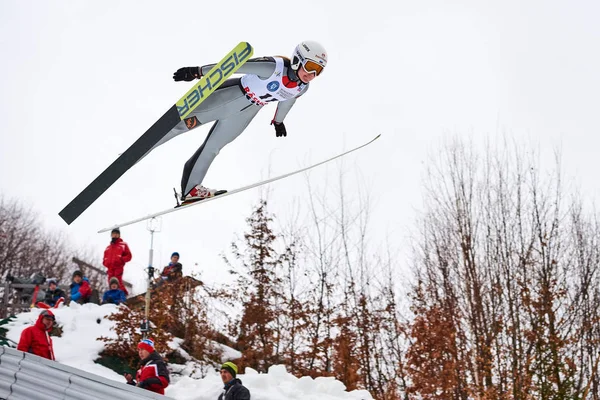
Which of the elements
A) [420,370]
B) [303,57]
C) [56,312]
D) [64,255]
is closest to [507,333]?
[420,370]

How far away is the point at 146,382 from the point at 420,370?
6587 millimetres

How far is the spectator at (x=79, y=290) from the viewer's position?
9977 millimetres

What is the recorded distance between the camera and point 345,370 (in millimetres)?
10211

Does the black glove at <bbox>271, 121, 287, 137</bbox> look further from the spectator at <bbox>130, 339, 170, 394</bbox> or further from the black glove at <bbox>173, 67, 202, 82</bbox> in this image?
the spectator at <bbox>130, 339, 170, 394</bbox>

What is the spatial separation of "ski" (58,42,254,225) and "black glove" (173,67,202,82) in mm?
52

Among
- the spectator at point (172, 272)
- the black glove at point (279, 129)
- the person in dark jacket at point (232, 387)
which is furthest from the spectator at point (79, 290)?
the black glove at point (279, 129)

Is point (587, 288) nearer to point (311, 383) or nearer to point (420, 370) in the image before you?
point (420, 370)

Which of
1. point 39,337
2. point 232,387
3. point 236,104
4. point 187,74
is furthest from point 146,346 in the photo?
point 187,74

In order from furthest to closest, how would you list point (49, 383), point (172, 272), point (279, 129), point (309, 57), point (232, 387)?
point (172, 272)
point (232, 387)
point (49, 383)
point (279, 129)
point (309, 57)

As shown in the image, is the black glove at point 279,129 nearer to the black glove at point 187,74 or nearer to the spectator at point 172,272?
the black glove at point 187,74

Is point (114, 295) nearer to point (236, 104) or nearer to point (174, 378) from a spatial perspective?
point (174, 378)

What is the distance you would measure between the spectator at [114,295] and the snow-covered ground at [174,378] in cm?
39

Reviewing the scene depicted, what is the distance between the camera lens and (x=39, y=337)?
6016 millimetres

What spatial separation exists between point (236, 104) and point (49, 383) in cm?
288
